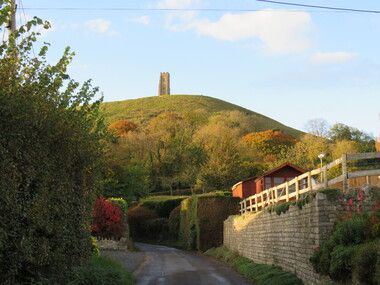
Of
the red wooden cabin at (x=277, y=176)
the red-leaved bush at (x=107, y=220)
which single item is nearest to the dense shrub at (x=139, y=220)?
the red wooden cabin at (x=277, y=176)

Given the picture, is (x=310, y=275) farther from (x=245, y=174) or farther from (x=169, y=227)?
(x=245, y=174)

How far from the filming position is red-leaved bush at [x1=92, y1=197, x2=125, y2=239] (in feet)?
102

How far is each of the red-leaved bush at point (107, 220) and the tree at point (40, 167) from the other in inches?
723

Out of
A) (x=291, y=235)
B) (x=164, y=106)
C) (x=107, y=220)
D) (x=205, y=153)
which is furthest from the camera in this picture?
(x=164, y=106)

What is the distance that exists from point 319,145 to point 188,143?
17.4 metres

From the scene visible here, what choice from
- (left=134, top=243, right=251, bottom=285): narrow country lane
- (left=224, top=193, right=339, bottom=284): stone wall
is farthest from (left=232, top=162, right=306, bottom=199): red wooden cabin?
(left=134, top=243, right=251, bottom=285): narrow country lane

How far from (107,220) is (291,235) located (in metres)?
17.8

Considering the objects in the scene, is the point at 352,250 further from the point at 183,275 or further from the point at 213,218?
the point at 213,218

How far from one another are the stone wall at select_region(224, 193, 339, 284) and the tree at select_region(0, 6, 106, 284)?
6.03 m

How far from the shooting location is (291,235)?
15.9m

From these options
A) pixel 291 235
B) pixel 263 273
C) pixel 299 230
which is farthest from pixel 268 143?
pixel 299 230

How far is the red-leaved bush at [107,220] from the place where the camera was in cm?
3102

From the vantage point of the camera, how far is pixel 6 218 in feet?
26.8

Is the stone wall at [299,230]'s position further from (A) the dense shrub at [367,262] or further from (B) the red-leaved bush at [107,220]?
(B) the red-leaved bush at [107,220]
